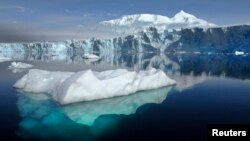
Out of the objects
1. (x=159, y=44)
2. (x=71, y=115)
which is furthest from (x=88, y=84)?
(x=159, y=44)

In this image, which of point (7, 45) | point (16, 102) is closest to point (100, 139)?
point (16, 102)

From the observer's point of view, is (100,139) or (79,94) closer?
(100,139)

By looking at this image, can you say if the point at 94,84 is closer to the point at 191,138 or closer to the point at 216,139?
the point at 191,138

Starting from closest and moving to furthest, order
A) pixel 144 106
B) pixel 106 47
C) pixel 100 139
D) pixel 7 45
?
pixel 100 139
pixel 144 106
pixel 106 47
pixel 7 45

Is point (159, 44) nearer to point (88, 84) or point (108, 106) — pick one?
point (88, 84)

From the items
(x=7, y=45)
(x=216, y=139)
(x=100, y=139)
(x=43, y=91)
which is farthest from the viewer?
(x=7, y=45)

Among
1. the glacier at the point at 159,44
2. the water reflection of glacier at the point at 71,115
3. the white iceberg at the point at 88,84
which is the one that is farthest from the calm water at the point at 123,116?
the glacier at the point at 159,44

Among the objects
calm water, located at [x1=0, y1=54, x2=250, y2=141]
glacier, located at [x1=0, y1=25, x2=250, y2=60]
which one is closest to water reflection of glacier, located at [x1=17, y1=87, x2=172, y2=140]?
calm water, located at [x1=0, y1=54, x2=250, y2=141]
